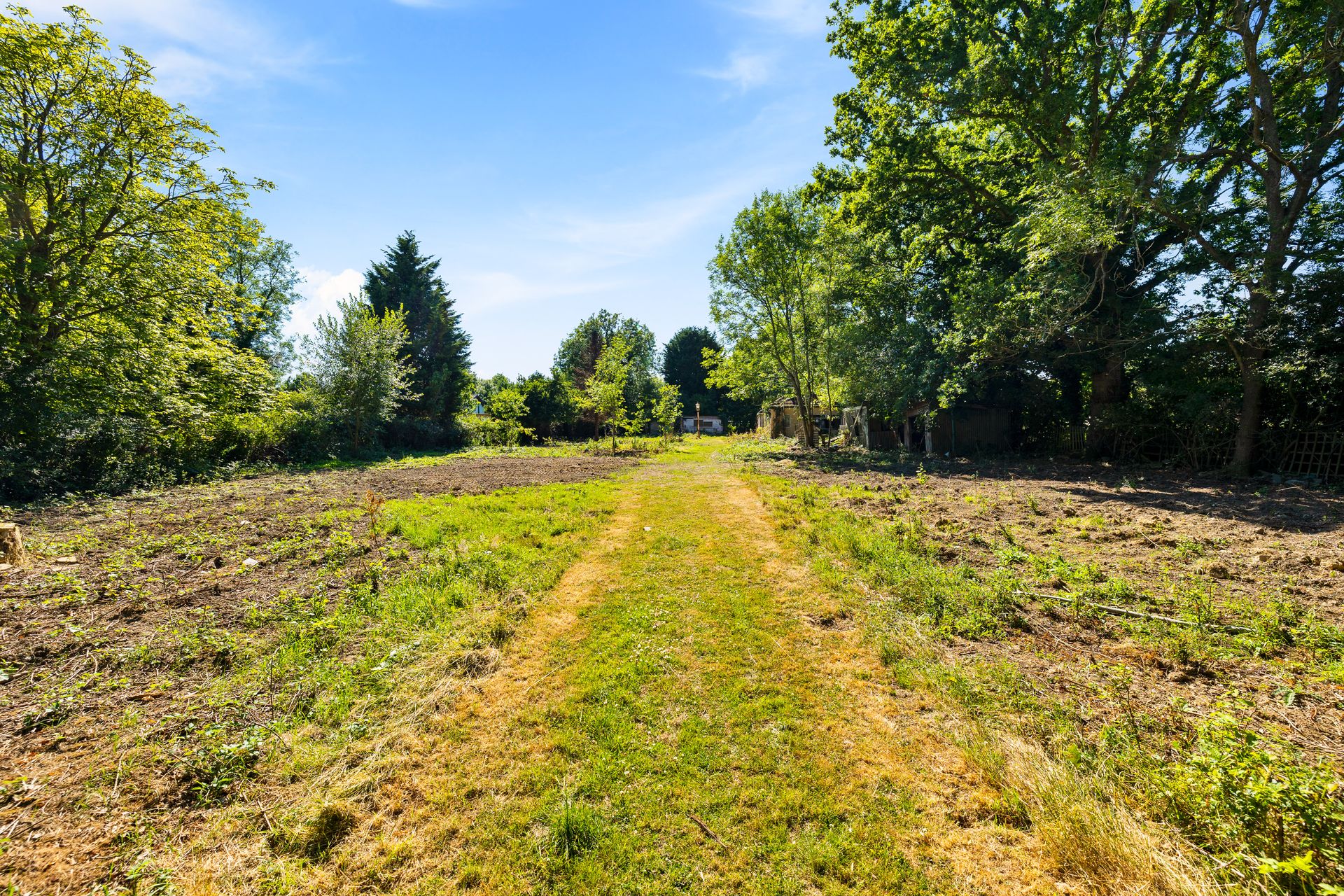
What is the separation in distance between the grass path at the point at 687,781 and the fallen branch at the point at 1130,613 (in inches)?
88.4

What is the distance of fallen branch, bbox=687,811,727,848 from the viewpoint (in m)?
2.45

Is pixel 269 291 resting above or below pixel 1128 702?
above

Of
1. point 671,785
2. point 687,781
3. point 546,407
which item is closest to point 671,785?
point 671,785

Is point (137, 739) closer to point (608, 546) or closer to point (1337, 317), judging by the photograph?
point (608, 546)

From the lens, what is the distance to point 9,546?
5.88 metres

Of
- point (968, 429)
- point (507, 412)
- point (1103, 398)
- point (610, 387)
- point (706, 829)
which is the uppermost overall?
point (610, 387)

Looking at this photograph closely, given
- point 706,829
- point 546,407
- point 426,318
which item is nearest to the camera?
point 706,829

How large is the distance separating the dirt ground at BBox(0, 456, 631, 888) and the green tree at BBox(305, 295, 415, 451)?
1280cm

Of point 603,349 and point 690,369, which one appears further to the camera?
point 690,369

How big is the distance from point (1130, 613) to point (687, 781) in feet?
16.1

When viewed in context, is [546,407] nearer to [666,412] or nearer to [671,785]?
[666,412]

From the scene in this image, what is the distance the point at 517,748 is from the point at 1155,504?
41.6 ft

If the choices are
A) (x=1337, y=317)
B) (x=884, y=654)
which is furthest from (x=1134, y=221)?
(x=884, y=654)

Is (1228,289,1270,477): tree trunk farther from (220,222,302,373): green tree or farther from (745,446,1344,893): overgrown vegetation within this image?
(220,222,302,373): green tree
